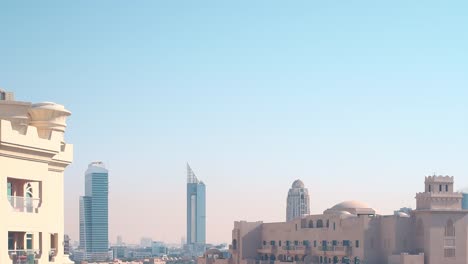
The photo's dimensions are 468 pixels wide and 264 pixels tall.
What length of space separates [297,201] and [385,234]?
224 ft

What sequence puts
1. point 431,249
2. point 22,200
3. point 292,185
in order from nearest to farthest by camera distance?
point 22,200 → point 431,249 → point 292,185

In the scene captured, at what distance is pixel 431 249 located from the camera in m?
89.8

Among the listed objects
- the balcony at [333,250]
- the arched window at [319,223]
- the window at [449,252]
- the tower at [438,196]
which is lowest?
the balcony at [333,250]

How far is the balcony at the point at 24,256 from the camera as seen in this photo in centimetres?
1605

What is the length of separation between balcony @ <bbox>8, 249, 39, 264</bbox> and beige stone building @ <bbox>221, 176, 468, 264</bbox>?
246 feet

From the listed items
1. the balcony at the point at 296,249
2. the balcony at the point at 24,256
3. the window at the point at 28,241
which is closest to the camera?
the balcony at the point at 24,256

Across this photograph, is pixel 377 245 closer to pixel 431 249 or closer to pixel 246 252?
pixel 431 249

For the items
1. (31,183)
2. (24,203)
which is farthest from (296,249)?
(24,203)

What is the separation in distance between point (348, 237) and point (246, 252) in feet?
63.4

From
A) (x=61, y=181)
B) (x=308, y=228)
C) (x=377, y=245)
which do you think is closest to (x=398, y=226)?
(x=377, y=245)

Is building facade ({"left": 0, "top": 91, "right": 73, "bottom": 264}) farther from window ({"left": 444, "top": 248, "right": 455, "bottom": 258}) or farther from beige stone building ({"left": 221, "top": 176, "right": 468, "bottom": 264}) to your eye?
window ({"left": 444, "top": 248, "right": 455, "bottom": 258})

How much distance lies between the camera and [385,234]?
9475cm

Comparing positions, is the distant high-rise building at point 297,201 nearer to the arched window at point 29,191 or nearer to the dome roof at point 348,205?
the dome roof at point 348,205

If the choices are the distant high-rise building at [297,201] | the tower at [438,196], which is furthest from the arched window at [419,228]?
the distant high-rise building at [297,201]
